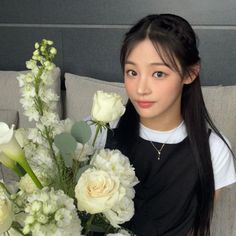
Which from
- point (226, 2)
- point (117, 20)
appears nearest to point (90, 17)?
point (117, 20)

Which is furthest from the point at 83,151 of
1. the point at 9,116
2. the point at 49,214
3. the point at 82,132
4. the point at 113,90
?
the point at 9,116

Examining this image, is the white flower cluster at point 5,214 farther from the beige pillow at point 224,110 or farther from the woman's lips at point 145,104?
the beige pillow at point 224,110

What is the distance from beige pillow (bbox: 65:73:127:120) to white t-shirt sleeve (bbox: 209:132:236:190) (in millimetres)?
572

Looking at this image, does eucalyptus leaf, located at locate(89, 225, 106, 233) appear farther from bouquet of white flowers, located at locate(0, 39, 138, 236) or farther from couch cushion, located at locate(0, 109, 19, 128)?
couch cushion, located at locate(0, 109, 19, 128)

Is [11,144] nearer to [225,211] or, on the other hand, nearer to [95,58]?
[225,211]

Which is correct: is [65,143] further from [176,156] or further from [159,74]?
[176,156]

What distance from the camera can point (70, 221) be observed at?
20.0 inches

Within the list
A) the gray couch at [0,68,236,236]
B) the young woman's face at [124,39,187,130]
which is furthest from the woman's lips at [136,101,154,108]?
the gray couch at [0,68,236,236]

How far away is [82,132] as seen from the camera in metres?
0.59

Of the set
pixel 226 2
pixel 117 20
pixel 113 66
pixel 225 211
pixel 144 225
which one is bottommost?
pixel 225 211

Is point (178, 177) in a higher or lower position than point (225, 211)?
higher

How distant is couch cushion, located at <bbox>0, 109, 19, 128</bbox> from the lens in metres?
1.69

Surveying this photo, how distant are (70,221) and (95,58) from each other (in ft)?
4.62

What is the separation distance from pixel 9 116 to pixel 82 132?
3.97 feet
